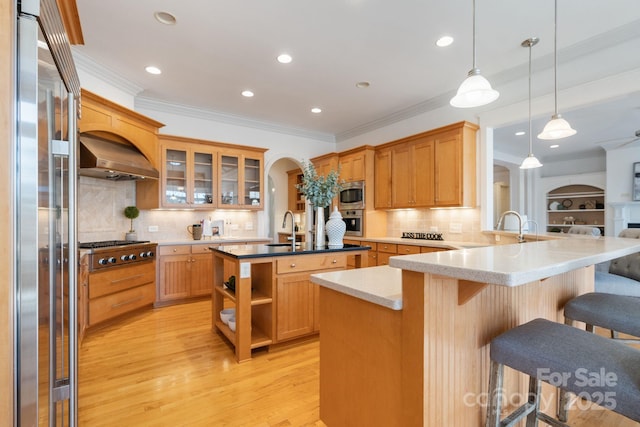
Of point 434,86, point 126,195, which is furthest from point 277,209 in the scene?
point 434,86

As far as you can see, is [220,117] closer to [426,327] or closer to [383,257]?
[383,257]

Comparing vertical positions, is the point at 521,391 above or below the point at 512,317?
below

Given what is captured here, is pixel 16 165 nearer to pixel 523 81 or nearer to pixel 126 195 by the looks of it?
pixel 126 195

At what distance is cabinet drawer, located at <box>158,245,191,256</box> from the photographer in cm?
386

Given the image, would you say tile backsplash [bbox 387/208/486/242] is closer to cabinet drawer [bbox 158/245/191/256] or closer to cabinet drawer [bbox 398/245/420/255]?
cabinet drawer [bbox 398/245/420/255]

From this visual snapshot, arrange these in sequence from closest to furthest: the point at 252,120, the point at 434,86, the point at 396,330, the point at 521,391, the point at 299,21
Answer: the point at 396,330
the point at 521,391
the point at 299,21
the point at 434,86
the point at 252,120

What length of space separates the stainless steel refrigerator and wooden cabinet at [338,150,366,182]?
13.7 ft

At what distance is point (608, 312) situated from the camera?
141 cm

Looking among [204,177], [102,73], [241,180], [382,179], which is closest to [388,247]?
[382,179]

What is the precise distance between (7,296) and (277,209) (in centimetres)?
658

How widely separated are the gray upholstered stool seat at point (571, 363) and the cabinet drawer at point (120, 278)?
11.4 feet

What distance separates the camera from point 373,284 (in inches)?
52.6

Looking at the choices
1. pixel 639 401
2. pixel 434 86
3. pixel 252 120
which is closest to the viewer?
pixel 639 401

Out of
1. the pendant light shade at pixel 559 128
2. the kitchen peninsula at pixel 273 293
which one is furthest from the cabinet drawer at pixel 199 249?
the pendant light shade at pixel 559 128
